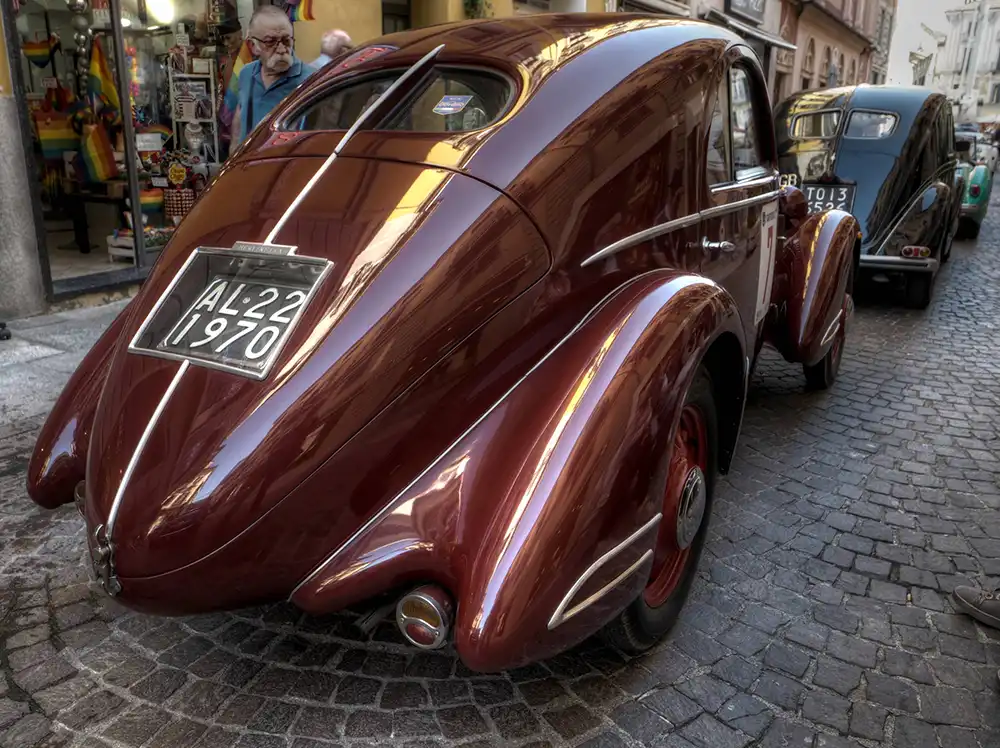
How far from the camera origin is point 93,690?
209 centimetres

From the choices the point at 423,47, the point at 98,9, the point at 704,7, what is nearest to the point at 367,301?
the point at 423,47

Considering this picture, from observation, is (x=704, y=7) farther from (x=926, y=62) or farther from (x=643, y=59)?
(x=926, y=62)

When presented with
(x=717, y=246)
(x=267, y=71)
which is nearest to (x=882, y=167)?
(x=717, y=246)

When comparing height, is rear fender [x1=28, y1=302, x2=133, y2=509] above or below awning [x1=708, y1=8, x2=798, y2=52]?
below

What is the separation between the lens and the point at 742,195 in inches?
118

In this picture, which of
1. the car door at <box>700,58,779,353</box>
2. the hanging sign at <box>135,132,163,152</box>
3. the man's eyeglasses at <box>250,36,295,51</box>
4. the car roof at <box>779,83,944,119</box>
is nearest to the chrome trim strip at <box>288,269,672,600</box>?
the car door at <box>700,58,779,353</box>

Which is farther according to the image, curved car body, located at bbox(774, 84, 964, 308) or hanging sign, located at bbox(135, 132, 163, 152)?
hanging sign, located at bbox(135, 132, 163, 152)

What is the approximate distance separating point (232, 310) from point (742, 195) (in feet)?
6.65

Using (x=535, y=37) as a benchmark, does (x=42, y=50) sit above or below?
above

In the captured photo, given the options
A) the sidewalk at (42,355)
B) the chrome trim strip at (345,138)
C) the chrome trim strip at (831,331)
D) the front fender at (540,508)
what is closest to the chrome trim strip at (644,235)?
the front fender at (540,508)

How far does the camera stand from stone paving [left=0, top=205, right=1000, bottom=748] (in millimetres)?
1976

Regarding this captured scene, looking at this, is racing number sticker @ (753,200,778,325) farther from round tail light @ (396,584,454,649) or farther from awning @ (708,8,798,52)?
awning @ (708,8,798,52)

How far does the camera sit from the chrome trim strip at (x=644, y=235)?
213cm

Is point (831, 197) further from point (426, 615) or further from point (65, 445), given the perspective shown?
point (65, 445)
